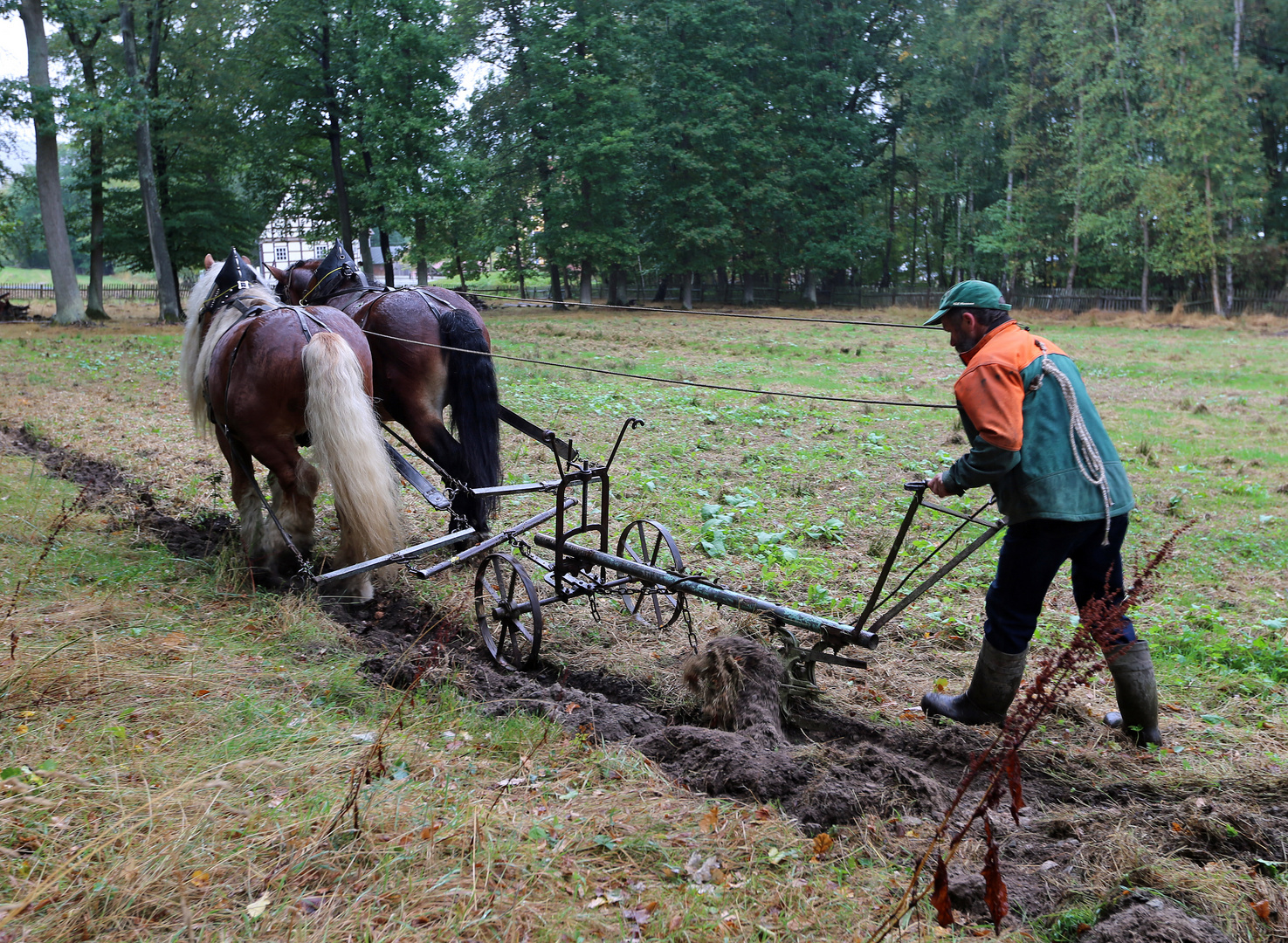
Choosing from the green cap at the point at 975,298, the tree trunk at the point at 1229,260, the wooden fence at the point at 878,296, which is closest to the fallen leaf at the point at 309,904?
the green cap at the point at 975,298

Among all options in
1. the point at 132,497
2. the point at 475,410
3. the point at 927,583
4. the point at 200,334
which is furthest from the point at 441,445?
the point at 927,583

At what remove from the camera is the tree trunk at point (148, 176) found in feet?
81.2

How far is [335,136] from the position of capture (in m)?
32.0

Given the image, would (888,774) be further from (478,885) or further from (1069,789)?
(478,885)

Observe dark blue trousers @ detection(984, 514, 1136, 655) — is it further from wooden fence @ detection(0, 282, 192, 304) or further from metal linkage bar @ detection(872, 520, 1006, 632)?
wooden fence @ detection(0, 282, 192, 304)

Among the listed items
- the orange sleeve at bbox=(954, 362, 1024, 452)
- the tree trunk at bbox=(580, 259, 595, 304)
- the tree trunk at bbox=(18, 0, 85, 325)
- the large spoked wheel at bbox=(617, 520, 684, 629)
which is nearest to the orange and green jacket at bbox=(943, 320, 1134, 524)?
the orange sleeve at bbox=(954, 362, 1024, 452)

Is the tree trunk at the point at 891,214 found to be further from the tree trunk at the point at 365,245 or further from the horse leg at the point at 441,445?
the horse leg at the point at 441,445

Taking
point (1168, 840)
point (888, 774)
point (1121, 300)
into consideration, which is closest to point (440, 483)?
point (888, 774)

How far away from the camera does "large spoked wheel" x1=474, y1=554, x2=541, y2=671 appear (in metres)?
4.59

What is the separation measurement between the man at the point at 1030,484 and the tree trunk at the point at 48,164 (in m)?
26.5

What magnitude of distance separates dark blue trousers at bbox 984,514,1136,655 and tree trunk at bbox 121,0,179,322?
27.3 meters

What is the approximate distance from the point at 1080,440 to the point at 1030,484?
29cm

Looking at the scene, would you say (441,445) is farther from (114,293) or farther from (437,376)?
(114,293)

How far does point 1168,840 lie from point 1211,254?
37388 mm
